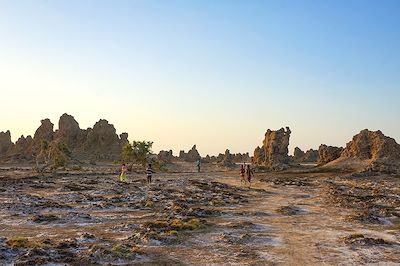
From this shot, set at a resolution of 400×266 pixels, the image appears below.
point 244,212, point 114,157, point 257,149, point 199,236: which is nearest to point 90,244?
point 199,236

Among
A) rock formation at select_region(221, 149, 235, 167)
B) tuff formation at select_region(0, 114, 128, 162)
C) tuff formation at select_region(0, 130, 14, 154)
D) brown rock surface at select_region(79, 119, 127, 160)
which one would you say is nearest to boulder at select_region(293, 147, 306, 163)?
rock formation at select_region(221, 149, 235, 167)

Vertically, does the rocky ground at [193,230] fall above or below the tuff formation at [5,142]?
below

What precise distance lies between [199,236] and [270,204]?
48.0ft

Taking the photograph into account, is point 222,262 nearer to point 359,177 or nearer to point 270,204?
point 270,204

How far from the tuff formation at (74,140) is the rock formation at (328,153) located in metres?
48.3

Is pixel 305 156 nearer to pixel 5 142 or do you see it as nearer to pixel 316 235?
pixel 5 142

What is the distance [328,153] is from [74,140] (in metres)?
63.0

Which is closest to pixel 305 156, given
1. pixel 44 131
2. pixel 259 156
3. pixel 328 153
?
pixel 259 156

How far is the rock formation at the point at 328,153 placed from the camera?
8144 cm

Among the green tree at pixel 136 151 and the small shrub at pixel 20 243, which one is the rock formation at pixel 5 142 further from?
the small shrub at pixel 20 243

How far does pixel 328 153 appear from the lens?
268ft

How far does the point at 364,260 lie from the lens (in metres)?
16.2

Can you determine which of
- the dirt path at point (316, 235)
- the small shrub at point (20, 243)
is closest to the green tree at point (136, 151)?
the dirt path at point (316, 235)

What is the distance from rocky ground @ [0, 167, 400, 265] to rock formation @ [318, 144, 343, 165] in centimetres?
4497
